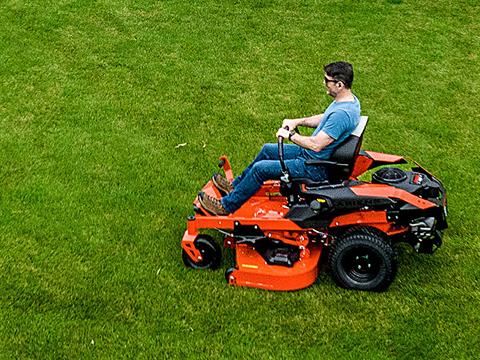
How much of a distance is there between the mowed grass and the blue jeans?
56 cm

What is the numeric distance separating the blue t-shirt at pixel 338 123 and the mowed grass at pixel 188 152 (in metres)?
1.06

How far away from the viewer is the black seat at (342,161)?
5.41 m

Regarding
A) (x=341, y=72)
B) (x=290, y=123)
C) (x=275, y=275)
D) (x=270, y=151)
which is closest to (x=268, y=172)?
(x=270, y=151)

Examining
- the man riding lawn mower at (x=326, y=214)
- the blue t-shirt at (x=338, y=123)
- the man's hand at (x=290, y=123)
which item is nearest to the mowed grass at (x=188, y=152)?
the man riding lawn mower at (x=326, y=214)

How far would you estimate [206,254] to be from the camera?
18.8 ft

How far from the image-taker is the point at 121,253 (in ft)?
19.7

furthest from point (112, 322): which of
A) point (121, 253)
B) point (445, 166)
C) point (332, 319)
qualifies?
point (445, 166)

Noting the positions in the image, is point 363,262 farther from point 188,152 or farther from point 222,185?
point 188,152

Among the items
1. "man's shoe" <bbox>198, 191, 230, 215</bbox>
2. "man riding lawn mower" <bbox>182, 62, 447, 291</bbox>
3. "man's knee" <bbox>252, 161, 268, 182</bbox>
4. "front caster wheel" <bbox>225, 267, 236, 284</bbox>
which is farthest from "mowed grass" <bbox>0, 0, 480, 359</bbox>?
"man's knee" <bbox>252, 161, 268, 182</bbox>

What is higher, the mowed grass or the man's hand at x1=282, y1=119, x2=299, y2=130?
the man's hand at x1=282, y1=119, x2=299, y2=130

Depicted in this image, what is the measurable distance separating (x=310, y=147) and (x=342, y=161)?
0.27 meters

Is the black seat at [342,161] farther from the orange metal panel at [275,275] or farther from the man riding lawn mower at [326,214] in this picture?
the orange metal panel at [275,275]

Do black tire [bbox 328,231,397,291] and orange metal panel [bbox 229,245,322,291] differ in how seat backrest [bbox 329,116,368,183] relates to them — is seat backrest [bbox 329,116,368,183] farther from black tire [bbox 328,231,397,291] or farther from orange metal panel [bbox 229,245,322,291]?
orange metal panel [bbox 229,245,322,291]

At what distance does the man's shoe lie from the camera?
5766 millimetres
